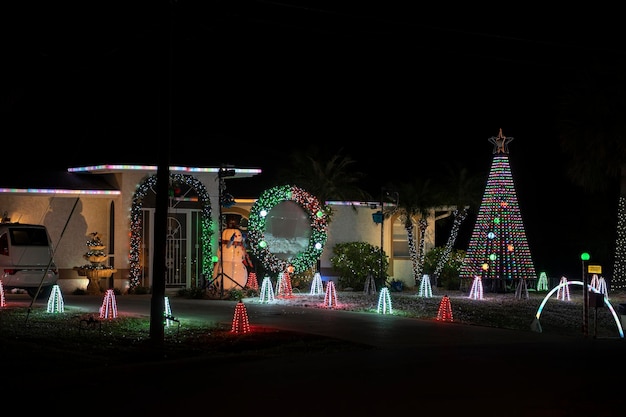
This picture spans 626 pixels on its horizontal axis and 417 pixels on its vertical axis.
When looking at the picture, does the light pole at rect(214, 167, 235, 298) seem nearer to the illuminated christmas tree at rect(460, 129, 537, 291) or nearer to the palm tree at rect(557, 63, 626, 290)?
the illuminated christmas tree at rect(460, 129, 537, 291)

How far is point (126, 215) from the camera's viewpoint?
2778 centimetres

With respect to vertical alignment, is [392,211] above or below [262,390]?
above

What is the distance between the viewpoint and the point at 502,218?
94.3ft

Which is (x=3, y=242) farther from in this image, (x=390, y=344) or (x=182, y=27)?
(x=390, y=344)

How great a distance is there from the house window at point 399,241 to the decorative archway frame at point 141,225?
8.55 meters

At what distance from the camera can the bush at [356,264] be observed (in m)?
30.8

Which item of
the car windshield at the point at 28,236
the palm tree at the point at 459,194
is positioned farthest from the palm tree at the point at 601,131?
the car windshield at the point at 28,236

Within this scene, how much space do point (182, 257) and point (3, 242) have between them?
266 inches

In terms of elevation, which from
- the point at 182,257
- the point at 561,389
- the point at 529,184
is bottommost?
the point at 561,389

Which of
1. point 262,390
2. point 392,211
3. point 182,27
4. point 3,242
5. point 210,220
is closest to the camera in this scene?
point 262,390

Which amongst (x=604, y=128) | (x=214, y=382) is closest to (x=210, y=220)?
(x=604, y=128)

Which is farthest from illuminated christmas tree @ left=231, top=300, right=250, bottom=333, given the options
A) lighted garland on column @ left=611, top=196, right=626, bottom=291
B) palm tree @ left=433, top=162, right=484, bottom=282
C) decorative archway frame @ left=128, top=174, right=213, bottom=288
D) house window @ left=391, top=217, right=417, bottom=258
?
lighted garland on column @ left=611, top=196, right=626, bottom=291

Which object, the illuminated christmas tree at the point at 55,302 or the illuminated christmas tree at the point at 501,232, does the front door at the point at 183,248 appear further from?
the illuminated christmas tree at the point at 501,232

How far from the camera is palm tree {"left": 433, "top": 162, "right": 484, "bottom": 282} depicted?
3194 centimetres
